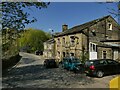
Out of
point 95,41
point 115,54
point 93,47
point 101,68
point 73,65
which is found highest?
point 95,41

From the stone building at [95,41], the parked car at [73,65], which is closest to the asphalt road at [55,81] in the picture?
the parked car at [73,65]

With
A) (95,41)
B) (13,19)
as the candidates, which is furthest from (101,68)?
(95,41)

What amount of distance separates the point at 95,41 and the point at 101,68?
14.6 metres

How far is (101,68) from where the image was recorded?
1761 cm

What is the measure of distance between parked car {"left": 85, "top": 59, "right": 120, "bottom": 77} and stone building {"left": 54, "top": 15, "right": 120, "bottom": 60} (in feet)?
30.7

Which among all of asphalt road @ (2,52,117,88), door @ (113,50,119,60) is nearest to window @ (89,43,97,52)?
door @ (113,50,119,60)

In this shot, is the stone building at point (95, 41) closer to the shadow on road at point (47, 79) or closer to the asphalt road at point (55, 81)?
the asphalt road at point (55, 81)

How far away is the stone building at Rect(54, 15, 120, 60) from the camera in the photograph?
2873 cm

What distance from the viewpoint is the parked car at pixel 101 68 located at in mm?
17438

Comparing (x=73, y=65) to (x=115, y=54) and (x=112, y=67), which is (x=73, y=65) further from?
(x=115, y=54)

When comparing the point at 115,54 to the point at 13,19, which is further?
the point at 115,54

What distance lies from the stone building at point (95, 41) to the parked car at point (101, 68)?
936 cm

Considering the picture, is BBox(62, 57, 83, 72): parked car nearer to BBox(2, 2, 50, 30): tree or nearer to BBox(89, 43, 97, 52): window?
BBox(89, 43, 97, 52): window

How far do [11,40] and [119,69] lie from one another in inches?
445
